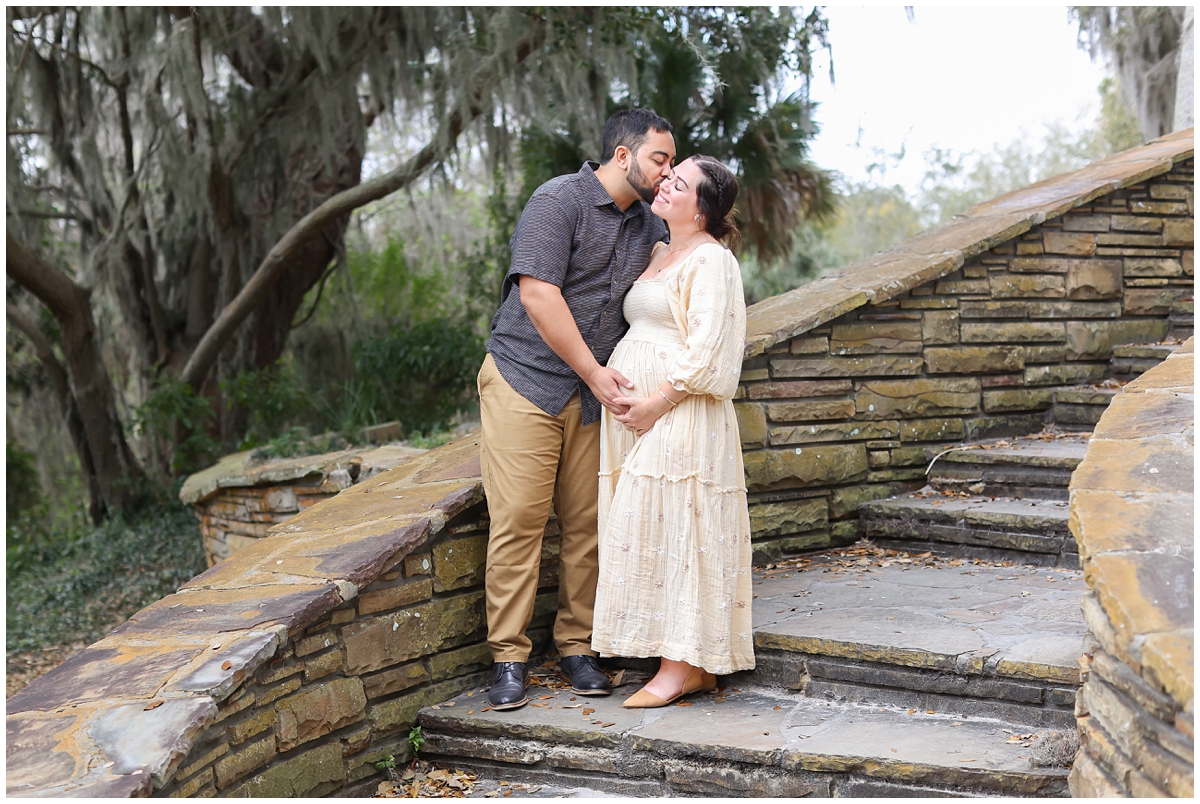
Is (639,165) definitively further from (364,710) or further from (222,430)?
(222,430)

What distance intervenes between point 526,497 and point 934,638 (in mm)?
1232

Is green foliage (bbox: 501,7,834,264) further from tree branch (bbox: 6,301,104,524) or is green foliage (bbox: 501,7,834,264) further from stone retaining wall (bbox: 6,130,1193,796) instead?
tree branch (bbox: 6,301,104,524)

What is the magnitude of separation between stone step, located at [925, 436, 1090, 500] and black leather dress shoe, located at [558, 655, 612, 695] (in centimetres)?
183

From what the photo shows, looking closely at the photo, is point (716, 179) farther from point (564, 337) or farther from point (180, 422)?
point (180, 422)

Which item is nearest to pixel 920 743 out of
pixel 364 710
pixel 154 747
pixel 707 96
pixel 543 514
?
pixel 543 514

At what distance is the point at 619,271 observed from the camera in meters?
3.09

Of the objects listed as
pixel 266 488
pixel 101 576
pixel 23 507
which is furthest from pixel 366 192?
pixel 23 507

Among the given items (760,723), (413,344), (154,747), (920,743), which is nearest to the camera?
(154,747)

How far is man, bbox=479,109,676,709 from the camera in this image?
2938 mm

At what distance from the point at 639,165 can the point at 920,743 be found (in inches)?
71.1

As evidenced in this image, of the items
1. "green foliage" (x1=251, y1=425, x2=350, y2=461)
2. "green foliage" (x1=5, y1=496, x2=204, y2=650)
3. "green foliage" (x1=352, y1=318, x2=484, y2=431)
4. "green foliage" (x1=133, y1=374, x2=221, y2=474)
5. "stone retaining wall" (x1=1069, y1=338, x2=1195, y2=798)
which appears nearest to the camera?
"stone retaining wall" (x1=1069, y1=338, x2=1195, y2=798)

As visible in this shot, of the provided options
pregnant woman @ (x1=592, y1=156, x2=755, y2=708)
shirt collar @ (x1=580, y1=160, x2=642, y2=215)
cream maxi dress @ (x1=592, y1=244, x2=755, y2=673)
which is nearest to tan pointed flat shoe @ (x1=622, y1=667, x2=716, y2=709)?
pregnant woman @ (x1=592, y1=156, x2=755, y2=708)

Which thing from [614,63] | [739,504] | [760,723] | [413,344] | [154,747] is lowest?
[760,723]

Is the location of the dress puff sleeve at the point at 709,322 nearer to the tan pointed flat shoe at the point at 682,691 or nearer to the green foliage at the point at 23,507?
the tan pointed flat shoe at the point at 682,691
